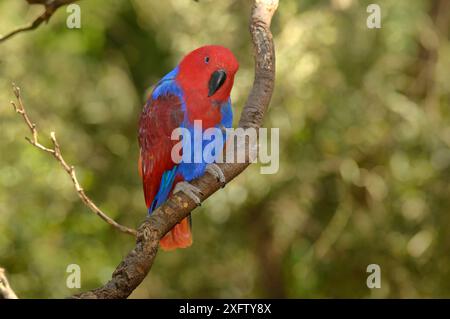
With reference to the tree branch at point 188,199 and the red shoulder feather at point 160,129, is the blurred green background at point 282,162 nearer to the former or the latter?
the red shoulder feather at point 160,129

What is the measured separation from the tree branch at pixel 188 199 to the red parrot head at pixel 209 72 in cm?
16

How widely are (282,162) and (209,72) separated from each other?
2.90 m

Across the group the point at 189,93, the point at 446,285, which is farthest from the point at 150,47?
the point at 189,93

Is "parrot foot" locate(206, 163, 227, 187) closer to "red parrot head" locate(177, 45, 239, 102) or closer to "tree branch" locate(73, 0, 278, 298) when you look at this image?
"tree branch" locate(73, 0, 278, 298)

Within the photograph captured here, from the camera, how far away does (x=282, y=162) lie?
6129 mm

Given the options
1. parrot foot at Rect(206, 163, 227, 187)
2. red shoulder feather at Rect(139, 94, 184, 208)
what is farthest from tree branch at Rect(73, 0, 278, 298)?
red shoulder feather at Rect(139, 94, 184, 208)

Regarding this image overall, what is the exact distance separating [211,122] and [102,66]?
462cm

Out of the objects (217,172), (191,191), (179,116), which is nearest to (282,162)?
(179,116)

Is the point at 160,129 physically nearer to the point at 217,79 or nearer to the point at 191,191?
the point at 217,79

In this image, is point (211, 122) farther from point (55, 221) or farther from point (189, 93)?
point (55, 221)

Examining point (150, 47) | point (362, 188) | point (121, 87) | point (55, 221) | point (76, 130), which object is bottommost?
point (55, 221)

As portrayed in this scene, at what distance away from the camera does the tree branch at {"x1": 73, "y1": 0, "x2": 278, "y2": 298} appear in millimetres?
2432

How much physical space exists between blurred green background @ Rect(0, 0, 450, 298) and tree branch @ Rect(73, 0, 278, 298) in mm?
2526
